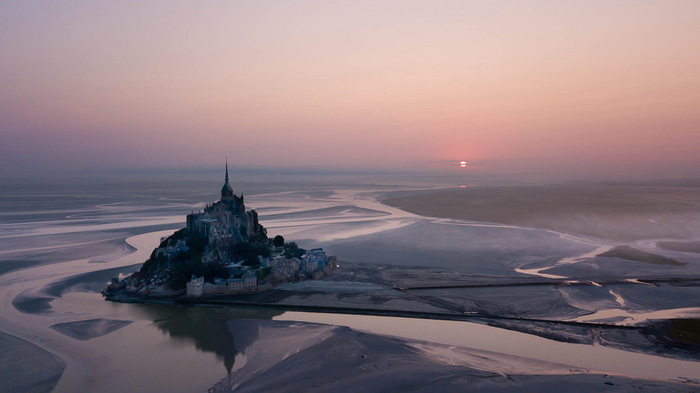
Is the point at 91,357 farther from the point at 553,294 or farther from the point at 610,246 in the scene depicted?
the point at 610,246

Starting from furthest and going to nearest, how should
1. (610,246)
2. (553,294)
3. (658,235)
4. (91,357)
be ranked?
(658,235), (610,246), (553,294), (91,357)

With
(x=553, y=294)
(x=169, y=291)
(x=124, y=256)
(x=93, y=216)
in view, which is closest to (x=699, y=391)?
(x=553, y=294)

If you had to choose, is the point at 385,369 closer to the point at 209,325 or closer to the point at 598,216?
the point at 209,325

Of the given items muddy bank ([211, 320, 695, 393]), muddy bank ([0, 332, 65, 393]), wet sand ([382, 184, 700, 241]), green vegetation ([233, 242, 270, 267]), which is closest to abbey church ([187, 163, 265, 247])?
green vegetation ([233, 242, 270, 267])

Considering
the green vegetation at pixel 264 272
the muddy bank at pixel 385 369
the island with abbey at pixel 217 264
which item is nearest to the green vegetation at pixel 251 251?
the island with abbey at pixel 217 264

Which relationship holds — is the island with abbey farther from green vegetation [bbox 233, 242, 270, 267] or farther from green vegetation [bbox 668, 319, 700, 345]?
green vegetation [bbox 668, 319, 700, 345]

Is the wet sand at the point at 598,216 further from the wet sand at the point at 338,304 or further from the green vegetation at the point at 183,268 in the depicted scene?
the green vegetation at the point at 183,268
